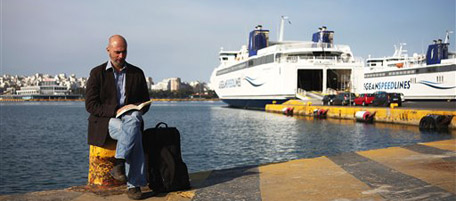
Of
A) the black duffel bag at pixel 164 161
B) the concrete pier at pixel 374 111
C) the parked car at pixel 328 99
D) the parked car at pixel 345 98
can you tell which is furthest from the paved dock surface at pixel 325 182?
the parked car at pixel 328 99

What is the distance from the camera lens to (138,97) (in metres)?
4.61

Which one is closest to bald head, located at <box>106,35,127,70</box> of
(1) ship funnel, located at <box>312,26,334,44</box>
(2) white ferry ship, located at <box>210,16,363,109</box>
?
(2) white ferry ship, located at <box>210,16,363,109</box>

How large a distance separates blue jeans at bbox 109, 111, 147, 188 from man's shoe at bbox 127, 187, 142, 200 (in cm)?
4

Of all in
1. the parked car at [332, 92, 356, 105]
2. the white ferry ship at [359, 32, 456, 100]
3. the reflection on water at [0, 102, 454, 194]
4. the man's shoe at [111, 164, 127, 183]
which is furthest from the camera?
the white ferry ship at [359, 32, 456, 100]

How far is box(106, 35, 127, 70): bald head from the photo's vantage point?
4.38 meters

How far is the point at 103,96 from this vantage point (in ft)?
14.8

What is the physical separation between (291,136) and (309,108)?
15468 mm

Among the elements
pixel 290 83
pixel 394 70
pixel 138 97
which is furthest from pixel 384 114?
pixel 394 70

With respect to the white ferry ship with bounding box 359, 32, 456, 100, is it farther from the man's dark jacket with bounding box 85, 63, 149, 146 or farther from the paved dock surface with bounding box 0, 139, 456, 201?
the man's dark jacket with bounding box 85, 63, 149, 146

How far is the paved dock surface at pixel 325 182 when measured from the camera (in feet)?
13.3

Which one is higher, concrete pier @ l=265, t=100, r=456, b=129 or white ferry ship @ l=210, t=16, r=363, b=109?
white ferry ship @ l=210, t=16, r=363, b=109

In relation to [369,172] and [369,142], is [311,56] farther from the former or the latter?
[369,172]

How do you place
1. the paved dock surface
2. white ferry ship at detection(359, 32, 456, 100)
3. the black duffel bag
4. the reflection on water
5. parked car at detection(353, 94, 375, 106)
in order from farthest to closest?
1. white ferry ship at detection(359, 32, 456, 100)
2. parked car at detection(353, 94, 375, 106)
3. the reflection on water
4. the black duffel bag
5. the paved dock surface

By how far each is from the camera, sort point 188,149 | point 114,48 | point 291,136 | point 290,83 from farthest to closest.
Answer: point 290,83 < point 291,136 < point 188,149 < point 114,48
